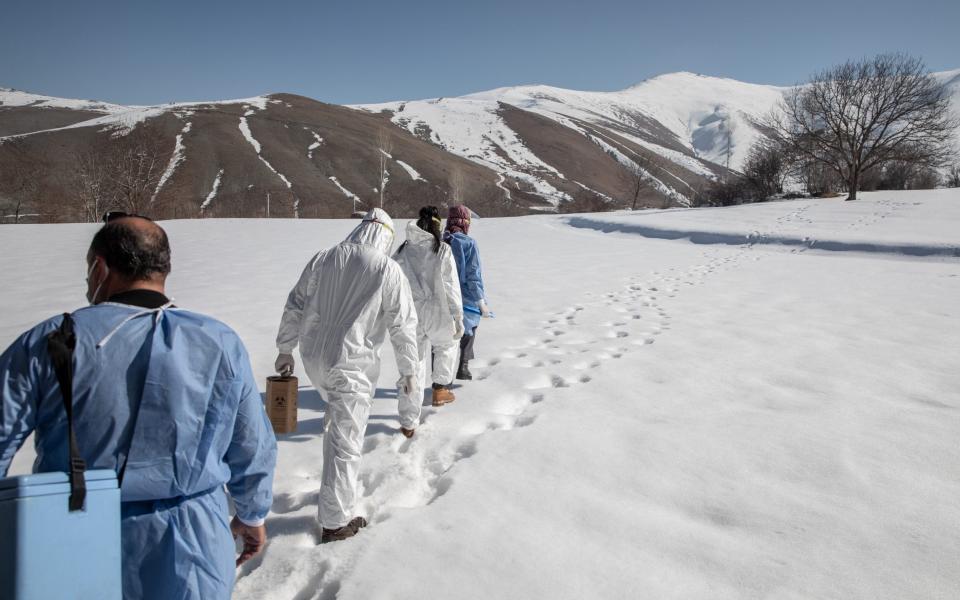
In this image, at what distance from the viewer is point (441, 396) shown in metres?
4.83

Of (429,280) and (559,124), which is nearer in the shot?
(429,280)

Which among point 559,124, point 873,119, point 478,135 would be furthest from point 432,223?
point 559,124

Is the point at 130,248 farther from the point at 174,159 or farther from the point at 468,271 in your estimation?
the point at 174,159

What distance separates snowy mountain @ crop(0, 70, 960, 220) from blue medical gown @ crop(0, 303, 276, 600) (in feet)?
137

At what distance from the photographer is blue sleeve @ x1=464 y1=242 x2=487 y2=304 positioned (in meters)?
5.19

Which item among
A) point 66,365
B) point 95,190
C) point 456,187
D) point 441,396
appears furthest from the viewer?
point 456,187

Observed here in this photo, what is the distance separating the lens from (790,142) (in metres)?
30.6

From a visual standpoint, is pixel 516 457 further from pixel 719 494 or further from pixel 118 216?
pixel 118 216

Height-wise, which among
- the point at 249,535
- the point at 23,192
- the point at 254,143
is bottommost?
the point at 249,535

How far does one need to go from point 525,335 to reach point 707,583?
195 inches

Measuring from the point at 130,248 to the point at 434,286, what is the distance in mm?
3104

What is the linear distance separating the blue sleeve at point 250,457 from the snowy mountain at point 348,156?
137 ft

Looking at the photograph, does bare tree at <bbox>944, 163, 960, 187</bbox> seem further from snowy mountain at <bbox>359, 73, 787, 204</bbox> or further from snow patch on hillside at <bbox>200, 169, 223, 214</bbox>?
snow patch on hillside at <bbox>200, 169, 223, 214</bbox>

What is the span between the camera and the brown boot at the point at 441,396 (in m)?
4.81
